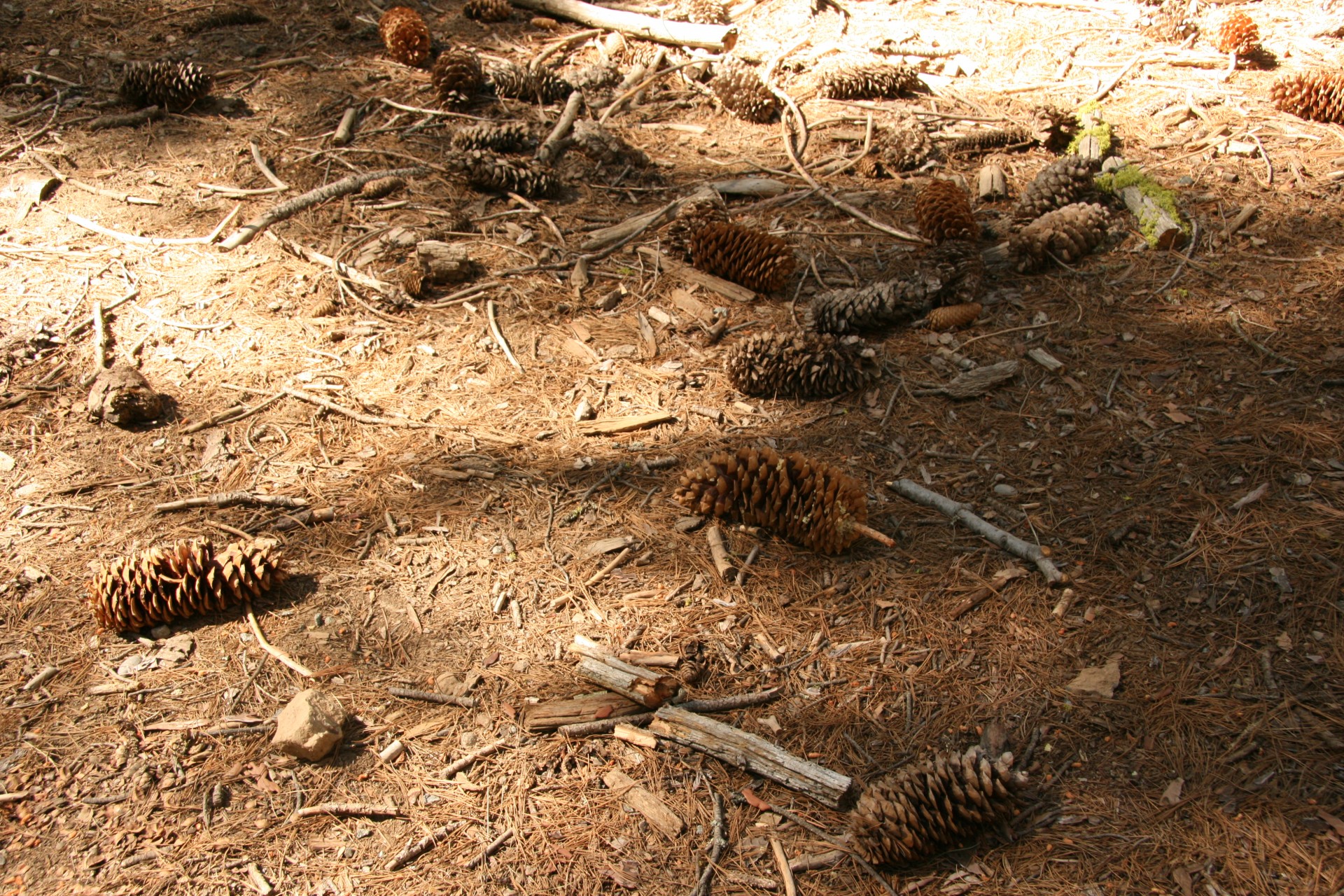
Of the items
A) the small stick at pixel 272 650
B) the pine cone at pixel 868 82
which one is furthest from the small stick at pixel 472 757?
the pine cone at pixel 868 82

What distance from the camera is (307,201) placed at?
4496 millimetres

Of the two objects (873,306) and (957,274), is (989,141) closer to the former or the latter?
(957,274)

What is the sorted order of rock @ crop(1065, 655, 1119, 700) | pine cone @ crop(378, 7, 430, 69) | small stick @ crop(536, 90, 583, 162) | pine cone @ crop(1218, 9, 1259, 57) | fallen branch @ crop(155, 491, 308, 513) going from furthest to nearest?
pine cone @ crop(378, 7, 430, 69)
pine cone @ crop(1218, 9, 1259, 57)
small stick @ crop(536, 90, 583, 162)
fallen branch @ crop(155, 491, 308, 513)
rock @ crop(1065, 655, 1119, 700)

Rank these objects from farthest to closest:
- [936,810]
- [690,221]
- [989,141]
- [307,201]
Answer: [989,141], [307,201], [690,221], [936,810]

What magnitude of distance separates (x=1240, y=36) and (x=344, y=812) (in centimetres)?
602

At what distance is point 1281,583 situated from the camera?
2.63 meters

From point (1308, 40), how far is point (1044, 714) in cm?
516

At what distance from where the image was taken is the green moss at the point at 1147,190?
4.01 meters

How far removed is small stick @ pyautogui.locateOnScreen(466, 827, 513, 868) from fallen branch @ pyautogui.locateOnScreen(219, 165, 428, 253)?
10.8 feet

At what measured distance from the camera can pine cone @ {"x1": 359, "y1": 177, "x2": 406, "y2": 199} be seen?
4.58 meters

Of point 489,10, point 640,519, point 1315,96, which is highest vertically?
point 1315,96

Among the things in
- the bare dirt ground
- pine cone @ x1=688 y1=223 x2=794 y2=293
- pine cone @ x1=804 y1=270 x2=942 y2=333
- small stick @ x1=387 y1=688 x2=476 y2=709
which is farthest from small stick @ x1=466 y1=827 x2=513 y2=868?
pine cone @ x1=688 y1=223 x2=794 y2=293

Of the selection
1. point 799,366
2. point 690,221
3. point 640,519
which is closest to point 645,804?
point 640,519

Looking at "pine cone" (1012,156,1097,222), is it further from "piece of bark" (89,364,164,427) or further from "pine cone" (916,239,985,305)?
"piece of bark" (89,364,164,427)
